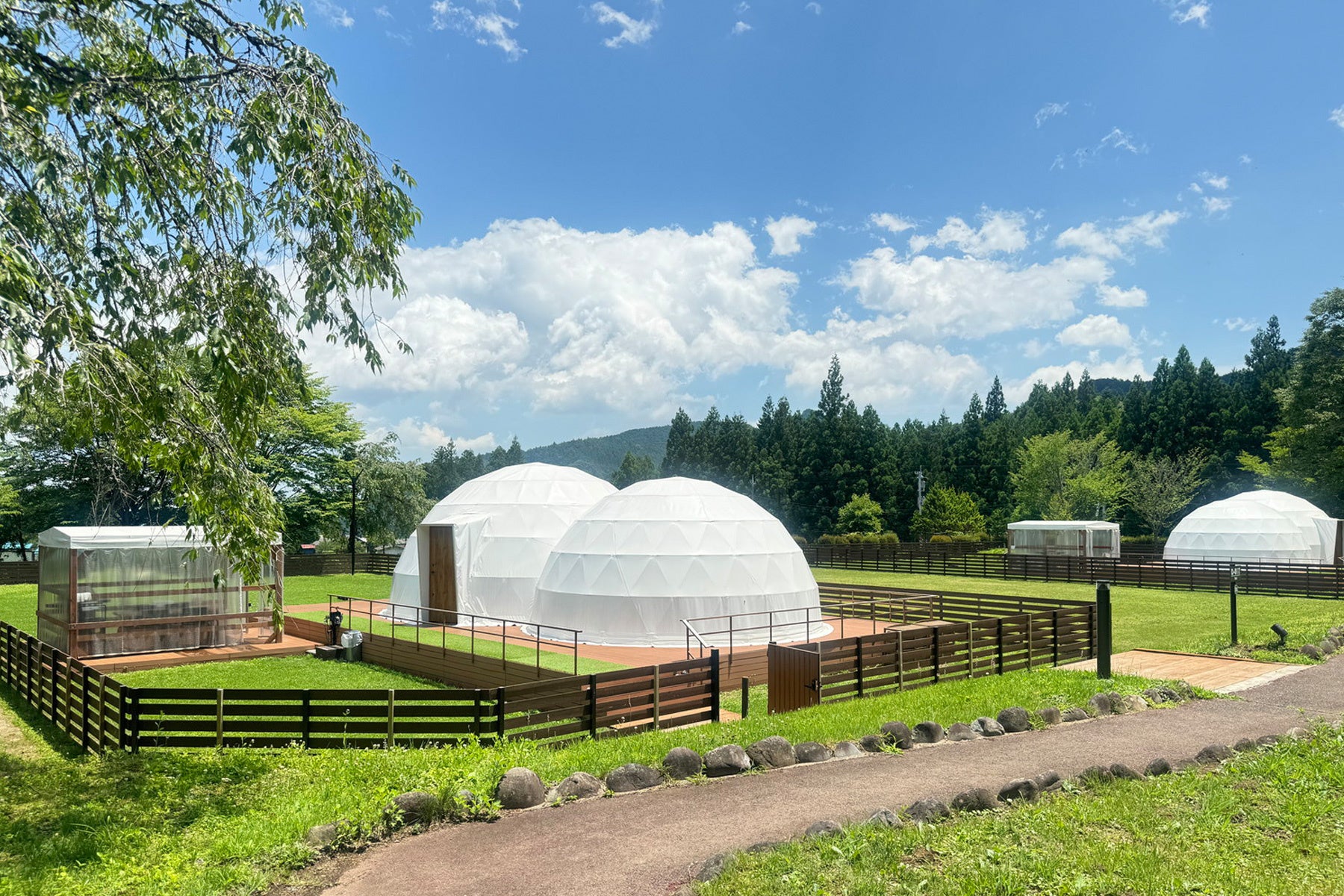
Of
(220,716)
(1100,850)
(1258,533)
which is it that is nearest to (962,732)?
(1100,850)

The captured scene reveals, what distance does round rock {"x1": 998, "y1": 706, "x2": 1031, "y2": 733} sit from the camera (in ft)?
32.0

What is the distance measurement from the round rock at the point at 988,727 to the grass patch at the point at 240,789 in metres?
0.64

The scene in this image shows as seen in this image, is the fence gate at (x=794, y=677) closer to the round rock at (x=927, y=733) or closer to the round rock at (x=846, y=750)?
the round rock at (x=927, y=733)

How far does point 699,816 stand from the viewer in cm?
687

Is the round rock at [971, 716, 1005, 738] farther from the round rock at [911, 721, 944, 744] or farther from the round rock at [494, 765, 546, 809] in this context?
the round rock at [494, 765, 546, 809]

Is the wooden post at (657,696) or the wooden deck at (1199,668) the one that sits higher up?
the wooden post at (657,696)

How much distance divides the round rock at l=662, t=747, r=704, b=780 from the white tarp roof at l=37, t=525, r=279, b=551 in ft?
42.4

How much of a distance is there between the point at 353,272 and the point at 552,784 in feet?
15.7

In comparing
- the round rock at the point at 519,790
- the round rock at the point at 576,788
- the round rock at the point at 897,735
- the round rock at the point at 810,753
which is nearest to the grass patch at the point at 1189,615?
the round rock at the point at 897,735

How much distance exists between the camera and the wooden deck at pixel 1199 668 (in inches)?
509

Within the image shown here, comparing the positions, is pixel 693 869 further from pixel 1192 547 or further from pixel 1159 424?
pixel 1159 424

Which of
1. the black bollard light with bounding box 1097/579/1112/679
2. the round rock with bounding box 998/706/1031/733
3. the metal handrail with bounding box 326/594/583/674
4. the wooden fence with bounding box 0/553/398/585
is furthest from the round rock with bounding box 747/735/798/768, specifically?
the wooden fence with bounding box 0/553/398/585

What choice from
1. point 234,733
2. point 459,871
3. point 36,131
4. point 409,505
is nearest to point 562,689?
point 234,733

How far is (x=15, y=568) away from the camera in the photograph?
1473 inches
